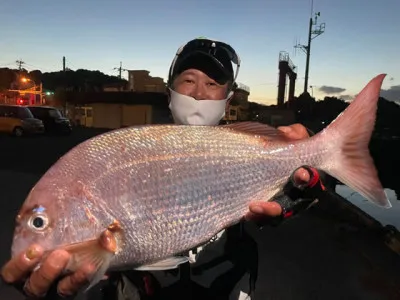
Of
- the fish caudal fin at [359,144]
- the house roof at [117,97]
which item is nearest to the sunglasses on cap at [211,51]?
the fish caudal fin at [359,144]

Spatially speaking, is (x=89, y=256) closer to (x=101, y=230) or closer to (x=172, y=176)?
(x=101, y=230)

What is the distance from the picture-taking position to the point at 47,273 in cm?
211

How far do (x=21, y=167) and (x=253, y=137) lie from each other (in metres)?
14.5

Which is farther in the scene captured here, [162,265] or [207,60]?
[207,60]

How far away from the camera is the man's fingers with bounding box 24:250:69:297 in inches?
81.7

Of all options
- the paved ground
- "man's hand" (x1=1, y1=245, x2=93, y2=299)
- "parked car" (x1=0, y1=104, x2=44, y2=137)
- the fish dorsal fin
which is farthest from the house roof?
"man's hand" (x1=1, y1=245, x2=93, y2=299)

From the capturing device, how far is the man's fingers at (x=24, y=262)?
2.11 metres

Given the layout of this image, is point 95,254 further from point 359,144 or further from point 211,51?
point 211,51

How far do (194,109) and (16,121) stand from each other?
30.6 metres

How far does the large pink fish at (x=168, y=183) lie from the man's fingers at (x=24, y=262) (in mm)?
45

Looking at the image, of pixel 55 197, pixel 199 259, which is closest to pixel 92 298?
pixel 199 259

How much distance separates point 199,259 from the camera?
9.80 feet

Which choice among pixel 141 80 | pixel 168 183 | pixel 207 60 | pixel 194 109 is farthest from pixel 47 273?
pixel 141 80

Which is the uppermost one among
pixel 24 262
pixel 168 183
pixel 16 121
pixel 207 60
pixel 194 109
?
pixel 207 60
